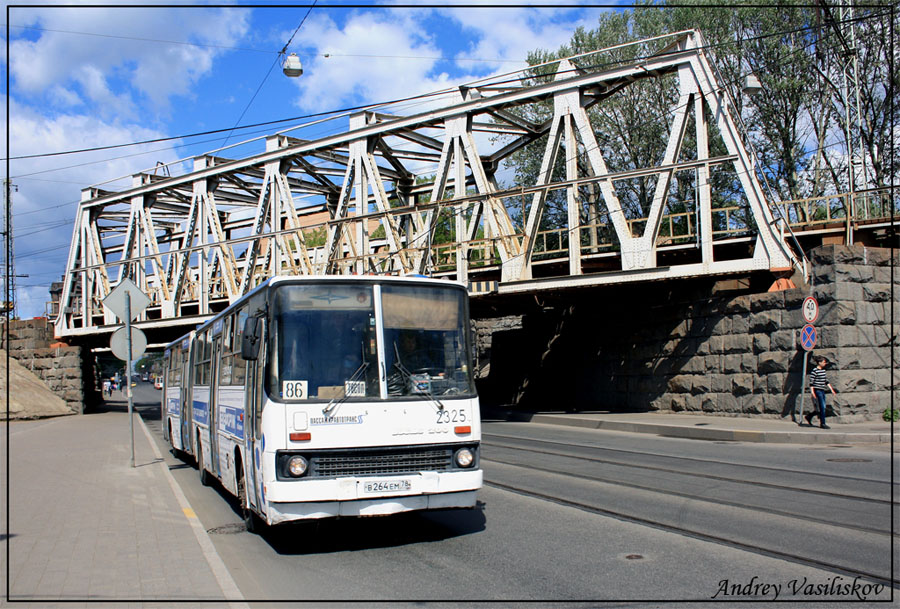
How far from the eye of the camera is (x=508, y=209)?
33.2m

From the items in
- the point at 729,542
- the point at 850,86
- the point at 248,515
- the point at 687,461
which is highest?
the point at 850,86

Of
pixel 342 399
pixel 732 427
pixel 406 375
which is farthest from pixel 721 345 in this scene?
pixel 342 399

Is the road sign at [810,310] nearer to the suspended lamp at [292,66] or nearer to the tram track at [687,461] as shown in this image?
the tram track at [687,461]

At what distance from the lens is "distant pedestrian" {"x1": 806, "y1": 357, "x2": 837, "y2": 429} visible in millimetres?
16422

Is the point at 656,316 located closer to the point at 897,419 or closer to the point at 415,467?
the point at 897,419

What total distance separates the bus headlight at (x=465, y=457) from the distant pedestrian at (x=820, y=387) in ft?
37.5

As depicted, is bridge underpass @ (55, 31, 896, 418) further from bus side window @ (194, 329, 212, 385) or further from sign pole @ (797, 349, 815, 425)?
bus side window @ (194, 329, 212, 385)

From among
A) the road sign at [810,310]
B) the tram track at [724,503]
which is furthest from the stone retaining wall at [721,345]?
the tram track at [724,503]

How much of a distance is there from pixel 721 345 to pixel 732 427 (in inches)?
129

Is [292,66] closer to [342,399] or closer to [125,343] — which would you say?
[125,343]

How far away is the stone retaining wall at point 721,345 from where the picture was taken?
57.0 feet

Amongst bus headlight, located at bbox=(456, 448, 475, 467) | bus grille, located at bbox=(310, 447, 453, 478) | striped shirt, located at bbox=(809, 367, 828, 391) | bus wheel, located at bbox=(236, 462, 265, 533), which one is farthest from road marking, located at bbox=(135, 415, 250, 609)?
striped shirt, located at bbox=(809, 367, 828, 391)

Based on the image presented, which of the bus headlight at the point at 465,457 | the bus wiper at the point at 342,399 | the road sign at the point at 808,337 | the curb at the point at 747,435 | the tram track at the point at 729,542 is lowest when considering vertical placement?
the curb at the point at 747,435

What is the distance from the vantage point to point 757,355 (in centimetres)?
1906
